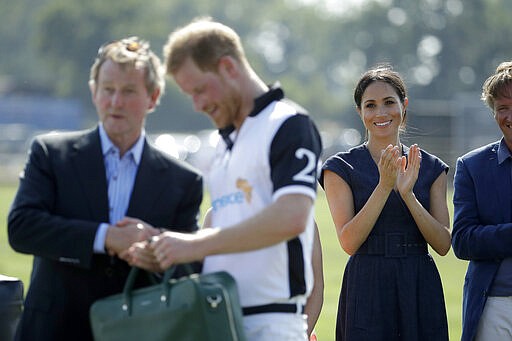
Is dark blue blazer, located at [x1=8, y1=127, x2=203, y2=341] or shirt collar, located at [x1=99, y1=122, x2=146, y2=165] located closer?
dark blue blazer, located at [x1=8, y1=127, x2=203, y2=341]

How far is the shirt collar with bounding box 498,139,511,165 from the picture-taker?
556cm

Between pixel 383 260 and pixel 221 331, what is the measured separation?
188 cm

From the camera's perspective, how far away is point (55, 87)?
90.8 m

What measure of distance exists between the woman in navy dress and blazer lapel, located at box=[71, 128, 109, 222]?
1.52m

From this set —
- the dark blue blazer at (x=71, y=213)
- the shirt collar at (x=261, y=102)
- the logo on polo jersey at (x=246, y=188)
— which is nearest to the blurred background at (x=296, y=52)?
the dark blue blazer at (x=71, y=213)

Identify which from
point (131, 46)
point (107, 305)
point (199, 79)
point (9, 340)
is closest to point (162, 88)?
point (131, 46)

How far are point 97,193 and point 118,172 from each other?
0.15m

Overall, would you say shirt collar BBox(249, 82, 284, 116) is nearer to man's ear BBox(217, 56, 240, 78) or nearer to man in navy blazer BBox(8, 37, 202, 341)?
man's ear BBox(217, 56, 240, 78)

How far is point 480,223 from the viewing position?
5.55 metres

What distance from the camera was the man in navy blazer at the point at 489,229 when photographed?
539cm

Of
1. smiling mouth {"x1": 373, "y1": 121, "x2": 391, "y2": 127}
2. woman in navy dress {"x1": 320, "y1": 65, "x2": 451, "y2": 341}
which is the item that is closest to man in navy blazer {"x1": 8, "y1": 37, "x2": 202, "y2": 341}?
woman in navy dress {"x1": 320, "y1": 65, "x2": 451, "y2": 341}

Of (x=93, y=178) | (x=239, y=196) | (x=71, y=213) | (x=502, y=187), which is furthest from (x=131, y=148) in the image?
(x=502, y=187)

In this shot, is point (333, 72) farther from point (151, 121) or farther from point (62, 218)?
point (62, 218)

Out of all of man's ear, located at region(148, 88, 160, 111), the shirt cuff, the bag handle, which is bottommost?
the bag handle
